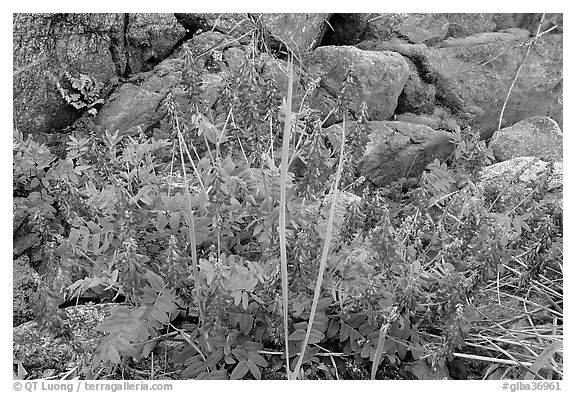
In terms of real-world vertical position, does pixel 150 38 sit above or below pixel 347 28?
above

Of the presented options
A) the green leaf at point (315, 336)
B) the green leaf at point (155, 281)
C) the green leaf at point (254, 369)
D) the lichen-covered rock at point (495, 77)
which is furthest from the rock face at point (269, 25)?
the green leaf at point (254, 369)

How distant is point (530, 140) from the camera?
5.74 meters

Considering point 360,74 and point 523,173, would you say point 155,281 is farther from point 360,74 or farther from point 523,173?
point 360,74

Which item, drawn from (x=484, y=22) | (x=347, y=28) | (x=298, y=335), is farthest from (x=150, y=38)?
(x=484, y=22)

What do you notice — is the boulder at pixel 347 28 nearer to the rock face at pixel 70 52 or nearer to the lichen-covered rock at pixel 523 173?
the rock face at pixel 70 52

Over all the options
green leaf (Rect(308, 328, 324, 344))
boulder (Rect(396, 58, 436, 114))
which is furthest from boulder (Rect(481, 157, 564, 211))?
green leaf (Rect(308, 328, 324, 344))

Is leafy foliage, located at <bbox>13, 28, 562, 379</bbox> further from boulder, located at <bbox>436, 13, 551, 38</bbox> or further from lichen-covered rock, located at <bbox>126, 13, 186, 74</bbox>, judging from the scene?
boulder, located at <bbox>436, 13, 551, 38</bbox>

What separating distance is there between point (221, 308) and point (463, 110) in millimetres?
3850

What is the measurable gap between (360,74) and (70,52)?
2308mm

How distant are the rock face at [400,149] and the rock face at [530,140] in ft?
1.62

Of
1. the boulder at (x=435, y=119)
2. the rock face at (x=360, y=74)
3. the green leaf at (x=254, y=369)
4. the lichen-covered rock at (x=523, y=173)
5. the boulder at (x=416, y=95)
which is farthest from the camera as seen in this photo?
the boulder at (x=416, y=95)

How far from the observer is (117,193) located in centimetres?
297

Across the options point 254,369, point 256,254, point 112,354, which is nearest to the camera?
point 112,354

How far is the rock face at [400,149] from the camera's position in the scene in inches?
205
